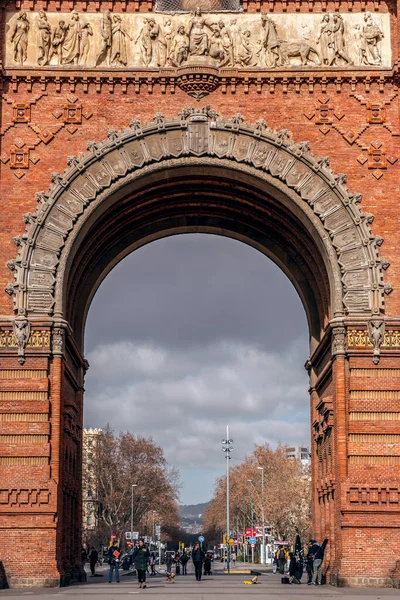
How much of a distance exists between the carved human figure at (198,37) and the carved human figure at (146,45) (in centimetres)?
127

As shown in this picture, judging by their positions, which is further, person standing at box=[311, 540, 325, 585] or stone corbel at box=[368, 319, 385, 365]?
person standing at box=[311, 540, 325, 585]

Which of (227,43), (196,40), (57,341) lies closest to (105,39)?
(196,40)

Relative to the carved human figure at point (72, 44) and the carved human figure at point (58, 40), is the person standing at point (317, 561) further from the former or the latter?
the carved human figure at point (58, 40)

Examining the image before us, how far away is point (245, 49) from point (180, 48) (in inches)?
80.2

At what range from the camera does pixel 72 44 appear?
109 feet

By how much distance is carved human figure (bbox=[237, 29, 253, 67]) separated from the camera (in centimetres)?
3322

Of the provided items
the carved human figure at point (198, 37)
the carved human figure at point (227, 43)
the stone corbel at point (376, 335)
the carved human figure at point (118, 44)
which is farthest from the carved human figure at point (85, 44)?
the stone corbel at point (376, 335)

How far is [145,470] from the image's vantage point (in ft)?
279

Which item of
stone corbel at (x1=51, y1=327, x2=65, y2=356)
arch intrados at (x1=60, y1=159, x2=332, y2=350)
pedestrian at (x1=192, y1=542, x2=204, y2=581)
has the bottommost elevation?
pedestrian at (x1=192, y1=542, x2=204, y2=581)

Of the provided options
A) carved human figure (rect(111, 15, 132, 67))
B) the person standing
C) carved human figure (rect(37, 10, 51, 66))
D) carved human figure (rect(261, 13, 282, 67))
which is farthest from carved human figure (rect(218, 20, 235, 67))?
the person standing

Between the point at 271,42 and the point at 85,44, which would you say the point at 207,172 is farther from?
the point at 85,44

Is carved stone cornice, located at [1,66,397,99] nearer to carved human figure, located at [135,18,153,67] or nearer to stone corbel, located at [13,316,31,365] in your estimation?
carved human figure, located at [135,18,153,67]

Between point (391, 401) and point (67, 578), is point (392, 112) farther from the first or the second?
point (67, 578)

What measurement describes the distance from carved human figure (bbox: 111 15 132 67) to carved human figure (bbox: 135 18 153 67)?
1.73 ft
